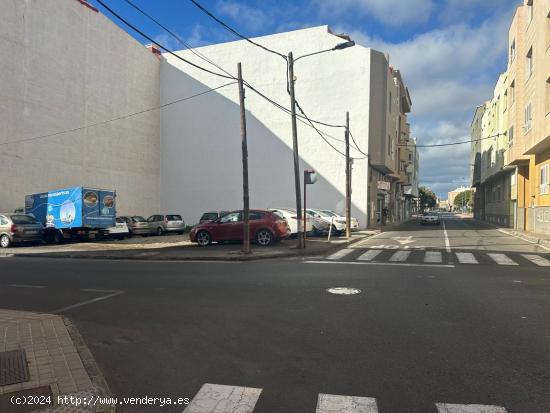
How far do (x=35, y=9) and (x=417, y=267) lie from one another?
1049 inches

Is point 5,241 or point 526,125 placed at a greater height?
point 526,125

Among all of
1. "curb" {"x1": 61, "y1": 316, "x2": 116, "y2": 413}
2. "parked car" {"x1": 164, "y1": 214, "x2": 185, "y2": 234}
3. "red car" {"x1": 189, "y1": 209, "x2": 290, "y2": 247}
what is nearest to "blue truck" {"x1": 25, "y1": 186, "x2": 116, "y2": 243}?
"red car" {"x1": 189, "y1": 209, "x2": 290, "y2": 247}

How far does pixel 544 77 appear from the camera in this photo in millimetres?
22547

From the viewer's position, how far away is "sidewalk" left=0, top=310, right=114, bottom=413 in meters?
3.55

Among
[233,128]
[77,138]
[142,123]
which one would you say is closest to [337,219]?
[233,128]

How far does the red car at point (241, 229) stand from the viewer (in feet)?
55.7

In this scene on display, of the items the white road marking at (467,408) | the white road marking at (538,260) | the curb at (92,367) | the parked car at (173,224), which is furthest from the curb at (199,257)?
the parked car at (173,224)

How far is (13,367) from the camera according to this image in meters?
4.20

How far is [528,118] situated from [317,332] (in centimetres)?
2693

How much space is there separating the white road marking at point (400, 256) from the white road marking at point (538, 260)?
3551 millimetres

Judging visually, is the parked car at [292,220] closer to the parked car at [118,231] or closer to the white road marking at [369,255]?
the white road marking at [369,255]

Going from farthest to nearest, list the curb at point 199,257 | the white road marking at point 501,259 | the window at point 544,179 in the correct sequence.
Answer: the window at point 544,179 < the curb at point 199,257 < the white road marking at point 501,259

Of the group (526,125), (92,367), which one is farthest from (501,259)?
(526,125)

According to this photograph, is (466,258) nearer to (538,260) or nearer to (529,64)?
(538,260)
